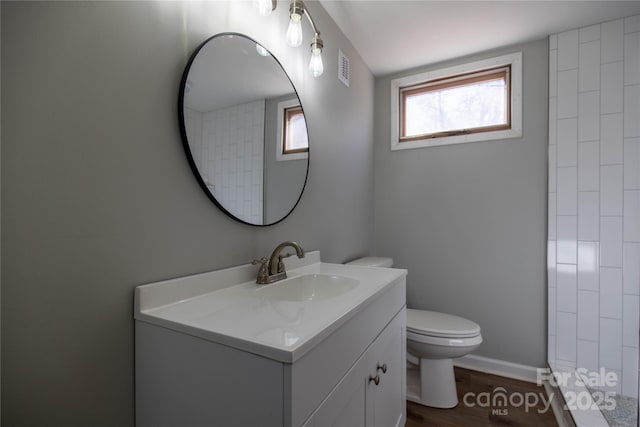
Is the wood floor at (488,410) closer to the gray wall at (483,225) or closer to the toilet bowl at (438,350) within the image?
the toilet bowl at (438,350)

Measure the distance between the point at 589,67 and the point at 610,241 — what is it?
3.57ft

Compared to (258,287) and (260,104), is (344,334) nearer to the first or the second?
(258,287)

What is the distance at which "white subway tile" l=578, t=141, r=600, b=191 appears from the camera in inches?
69.8

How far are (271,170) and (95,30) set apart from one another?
0.69 meters

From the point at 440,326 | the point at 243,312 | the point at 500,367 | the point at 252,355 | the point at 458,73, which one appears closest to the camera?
the point at 252,355

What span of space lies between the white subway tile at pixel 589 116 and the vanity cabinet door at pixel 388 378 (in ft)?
5.44

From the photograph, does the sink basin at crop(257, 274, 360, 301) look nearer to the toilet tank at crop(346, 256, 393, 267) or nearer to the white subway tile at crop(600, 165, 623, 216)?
the toilet tank at crop(346, 256, 393, 267)

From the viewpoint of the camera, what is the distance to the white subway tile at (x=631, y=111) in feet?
5.56

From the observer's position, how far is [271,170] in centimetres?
125

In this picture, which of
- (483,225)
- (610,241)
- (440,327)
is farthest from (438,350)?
(610,241)

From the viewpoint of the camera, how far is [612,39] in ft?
5.78

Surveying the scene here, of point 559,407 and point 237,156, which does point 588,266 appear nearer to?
point 559,407

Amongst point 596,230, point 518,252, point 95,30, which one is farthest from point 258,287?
point 596,230

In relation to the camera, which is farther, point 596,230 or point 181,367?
point 596,230
